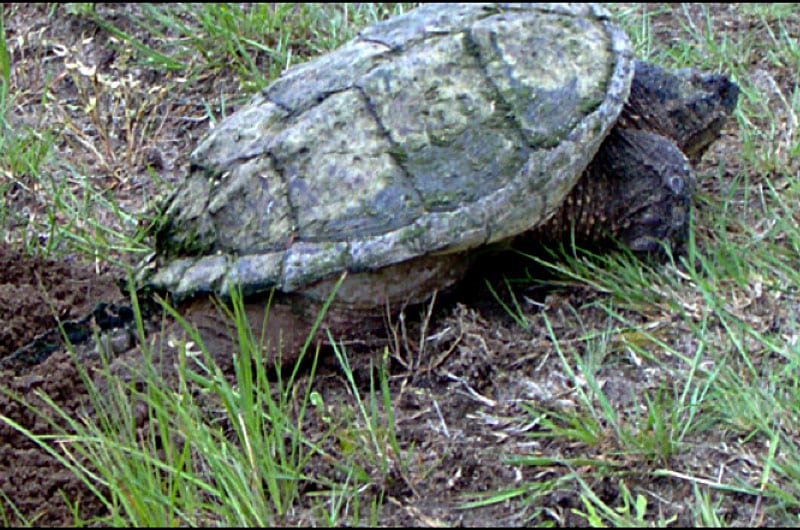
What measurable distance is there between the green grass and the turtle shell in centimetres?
26

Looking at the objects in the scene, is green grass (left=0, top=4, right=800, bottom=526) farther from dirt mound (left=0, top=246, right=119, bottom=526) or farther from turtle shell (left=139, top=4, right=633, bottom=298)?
turtle shell (left=139, top=4, right=633, bottom=298)

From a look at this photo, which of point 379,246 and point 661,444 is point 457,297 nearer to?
point 379,246

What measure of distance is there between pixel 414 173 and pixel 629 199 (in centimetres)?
69

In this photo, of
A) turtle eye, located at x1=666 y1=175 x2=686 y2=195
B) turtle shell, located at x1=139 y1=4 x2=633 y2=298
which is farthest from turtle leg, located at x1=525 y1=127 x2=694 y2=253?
turtle shell, located at x1=139 y1=4 x2=633 y2=298

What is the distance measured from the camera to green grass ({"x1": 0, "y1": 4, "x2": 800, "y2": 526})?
2.03 m

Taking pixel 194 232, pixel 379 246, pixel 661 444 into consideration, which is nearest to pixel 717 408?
pixel 661 444

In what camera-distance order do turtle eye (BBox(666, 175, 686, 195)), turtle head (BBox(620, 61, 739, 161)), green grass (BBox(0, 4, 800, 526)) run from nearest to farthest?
green grass (BBox(0, 4, 800, 526))
turtle eye (BBox(666, 175, 686, 195))
turtle head (BBox(620, 61, 739, 161))

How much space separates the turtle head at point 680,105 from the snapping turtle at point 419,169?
2.3 inches

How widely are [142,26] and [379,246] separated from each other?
1936mm

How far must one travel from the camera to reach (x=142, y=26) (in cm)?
396

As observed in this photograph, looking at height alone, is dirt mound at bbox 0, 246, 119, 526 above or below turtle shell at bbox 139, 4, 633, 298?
below

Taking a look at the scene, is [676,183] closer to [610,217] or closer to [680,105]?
[610,217]

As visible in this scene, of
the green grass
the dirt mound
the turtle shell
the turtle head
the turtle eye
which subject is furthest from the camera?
the turtle head

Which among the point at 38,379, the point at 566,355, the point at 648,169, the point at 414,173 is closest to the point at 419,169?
the point at 414,173
